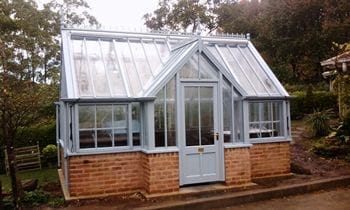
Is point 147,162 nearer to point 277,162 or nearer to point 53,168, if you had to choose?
point 277,162

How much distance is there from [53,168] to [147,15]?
2068cm

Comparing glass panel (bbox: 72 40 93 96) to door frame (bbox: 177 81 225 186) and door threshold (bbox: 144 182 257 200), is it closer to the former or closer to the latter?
door frame (bbox: 177 81 225 186)

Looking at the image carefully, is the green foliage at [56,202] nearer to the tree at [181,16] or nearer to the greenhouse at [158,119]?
the greenhouse at [158,119]

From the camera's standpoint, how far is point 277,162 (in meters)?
10.0

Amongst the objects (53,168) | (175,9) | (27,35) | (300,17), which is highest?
(175,9)

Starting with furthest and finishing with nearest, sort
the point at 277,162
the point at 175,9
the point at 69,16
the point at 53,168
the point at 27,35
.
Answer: the point at 175,9 → the point at 69,16 → the point at 27,35 → the point at 53,168 → the point at 277,162

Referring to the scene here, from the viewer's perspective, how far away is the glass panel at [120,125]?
8438mm

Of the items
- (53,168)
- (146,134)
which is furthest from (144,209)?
(53,168)

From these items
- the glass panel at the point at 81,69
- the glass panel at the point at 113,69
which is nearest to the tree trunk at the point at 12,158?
the glass panel at the point at 81,69

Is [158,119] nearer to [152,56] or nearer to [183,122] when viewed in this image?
[183,122]

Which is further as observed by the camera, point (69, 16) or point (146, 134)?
point (69, 16)

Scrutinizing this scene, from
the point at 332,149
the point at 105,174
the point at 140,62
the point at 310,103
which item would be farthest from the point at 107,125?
the point at 310,103

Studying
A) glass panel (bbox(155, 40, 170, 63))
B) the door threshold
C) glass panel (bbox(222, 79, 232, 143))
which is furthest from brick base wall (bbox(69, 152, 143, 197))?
glass panel (bbox(155, 40, 170, 63))

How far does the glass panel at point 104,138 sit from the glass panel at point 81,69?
90 cm
